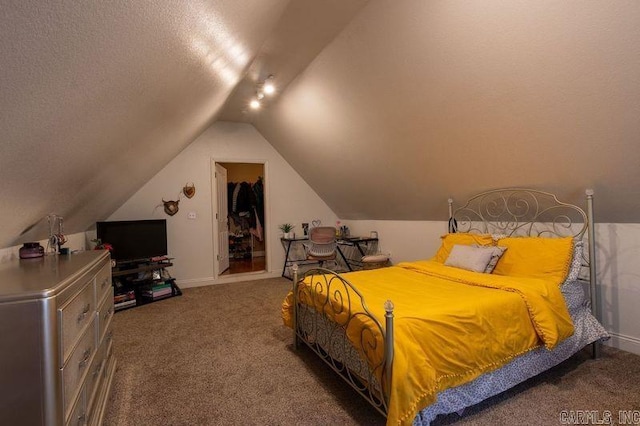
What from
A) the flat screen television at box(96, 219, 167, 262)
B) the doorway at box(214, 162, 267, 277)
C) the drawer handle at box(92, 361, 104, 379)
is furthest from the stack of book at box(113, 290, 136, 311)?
the drawer handle at box(92, 361, 104, 379)

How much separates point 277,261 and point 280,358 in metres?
3.12

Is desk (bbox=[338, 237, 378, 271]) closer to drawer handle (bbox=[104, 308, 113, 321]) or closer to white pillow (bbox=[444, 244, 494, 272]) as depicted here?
white pillow (bbox=[444, 244, 494, 272])

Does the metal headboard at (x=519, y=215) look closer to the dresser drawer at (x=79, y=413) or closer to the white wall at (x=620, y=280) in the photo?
the white wall at (x=620, y=280)

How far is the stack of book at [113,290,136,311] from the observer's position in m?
3.80

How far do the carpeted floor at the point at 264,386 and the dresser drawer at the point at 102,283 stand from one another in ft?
2.32

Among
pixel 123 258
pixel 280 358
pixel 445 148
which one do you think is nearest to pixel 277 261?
pixel 123 258

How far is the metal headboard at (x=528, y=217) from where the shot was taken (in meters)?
2.47

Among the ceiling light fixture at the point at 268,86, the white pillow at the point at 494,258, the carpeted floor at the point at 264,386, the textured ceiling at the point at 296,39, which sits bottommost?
the carpeted floor at the point at 264,386

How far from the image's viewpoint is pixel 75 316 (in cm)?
132

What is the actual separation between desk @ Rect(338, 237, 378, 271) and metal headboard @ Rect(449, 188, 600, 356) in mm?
1764

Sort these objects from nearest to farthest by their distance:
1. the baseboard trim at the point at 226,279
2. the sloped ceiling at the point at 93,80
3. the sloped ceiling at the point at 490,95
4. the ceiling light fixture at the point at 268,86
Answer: the sloped ceiling at the point at 93,80 → the sloped ceiling at the point at 490,95 → the ceiling light fixture at the point at 268,86 → the baseboard trim at the point at 226,279

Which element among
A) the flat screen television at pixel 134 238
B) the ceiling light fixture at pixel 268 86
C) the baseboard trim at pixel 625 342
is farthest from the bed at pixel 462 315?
the flat screen television at pixel 134 238

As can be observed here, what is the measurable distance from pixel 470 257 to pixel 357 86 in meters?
1.96

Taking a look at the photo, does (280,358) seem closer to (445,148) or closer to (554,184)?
(445,148)
